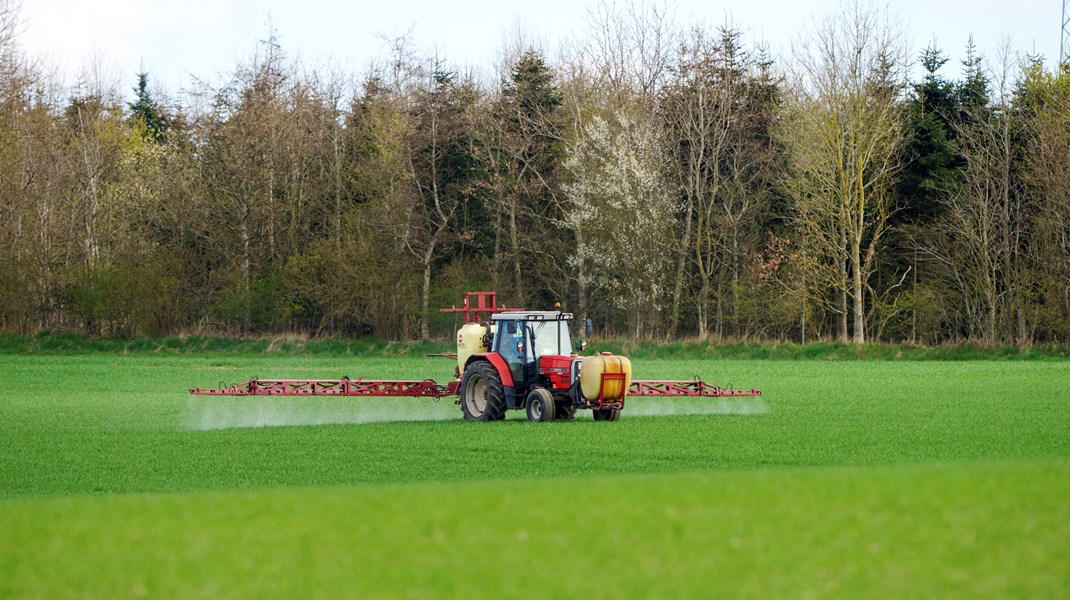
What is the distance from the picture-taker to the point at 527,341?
898 inches

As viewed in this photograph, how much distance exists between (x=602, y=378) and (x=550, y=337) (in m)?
1.55

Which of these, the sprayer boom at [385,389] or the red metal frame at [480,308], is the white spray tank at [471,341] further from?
the sprayer boom at [385,389]

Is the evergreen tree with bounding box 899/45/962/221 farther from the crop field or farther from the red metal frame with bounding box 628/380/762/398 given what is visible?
the crop field

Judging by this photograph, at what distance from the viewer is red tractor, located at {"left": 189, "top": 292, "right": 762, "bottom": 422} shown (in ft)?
72.7

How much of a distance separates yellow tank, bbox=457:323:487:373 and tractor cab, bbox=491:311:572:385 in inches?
23.0

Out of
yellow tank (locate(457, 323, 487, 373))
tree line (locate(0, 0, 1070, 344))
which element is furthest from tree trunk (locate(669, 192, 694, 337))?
yellow tank (locate(457, 323, 487, 373))

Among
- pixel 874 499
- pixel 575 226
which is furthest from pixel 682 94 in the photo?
pixel 874 499

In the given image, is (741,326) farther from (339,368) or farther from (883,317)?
(339,368)

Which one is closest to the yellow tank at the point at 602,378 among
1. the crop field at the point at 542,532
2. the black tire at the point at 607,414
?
the black tire at the point at 607,414

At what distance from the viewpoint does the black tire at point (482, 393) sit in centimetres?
2264

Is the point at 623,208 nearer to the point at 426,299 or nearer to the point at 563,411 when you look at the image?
the point at 426,299

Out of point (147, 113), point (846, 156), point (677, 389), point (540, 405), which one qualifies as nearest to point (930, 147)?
point (846, 156)

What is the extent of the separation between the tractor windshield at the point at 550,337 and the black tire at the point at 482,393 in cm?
90

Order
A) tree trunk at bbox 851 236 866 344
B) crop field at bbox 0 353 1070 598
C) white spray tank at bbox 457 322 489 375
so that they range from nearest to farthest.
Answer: crop field at bbox 0 353 1070 598, white spray tank at bbox 457 322 489 375, tree trunk at bbox 851 236 866 344
